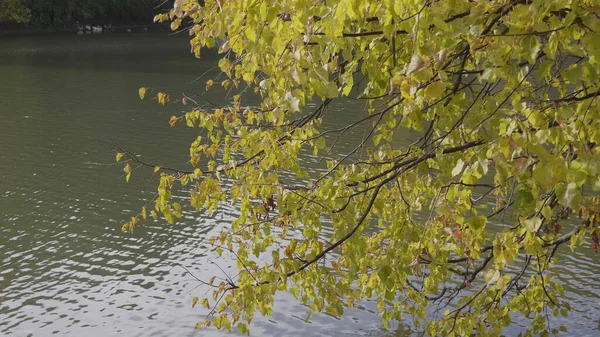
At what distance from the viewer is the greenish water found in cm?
971

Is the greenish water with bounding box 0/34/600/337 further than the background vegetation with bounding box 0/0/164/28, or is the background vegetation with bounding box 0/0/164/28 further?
the background vegetation with bounding box 0/0/164/28

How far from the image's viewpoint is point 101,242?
12.7 m

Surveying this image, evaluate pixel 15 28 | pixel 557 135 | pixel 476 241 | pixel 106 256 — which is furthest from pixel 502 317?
pixel 15 28

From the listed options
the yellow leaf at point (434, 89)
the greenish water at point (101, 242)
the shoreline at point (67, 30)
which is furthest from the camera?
the shoreline at point (67, 30)

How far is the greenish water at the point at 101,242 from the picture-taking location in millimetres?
9711

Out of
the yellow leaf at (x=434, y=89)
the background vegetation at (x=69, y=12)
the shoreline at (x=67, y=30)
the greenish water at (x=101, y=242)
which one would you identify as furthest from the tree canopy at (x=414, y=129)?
the shoreline at (x=67, y=30)

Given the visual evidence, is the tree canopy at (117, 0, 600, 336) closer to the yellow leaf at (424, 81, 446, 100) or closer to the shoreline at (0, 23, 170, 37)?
the yellow leaf at (424, 81, 446, 100)

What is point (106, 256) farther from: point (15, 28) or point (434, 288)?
point (15, 28)

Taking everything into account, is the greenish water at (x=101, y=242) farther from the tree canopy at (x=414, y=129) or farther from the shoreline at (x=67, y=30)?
the shoreline at (x=67, y=30)

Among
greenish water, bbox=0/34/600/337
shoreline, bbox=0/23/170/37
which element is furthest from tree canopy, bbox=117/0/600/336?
shoreline, bbox=0/23/170/37

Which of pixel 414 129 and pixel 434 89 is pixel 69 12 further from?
pixel 434 89

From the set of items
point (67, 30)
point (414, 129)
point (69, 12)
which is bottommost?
point (414, 129)

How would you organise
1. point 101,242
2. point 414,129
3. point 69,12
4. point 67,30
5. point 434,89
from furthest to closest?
1. point 69,12
2. point 67,30
3. point 101,242
4. point 414,129
5. point 434,89

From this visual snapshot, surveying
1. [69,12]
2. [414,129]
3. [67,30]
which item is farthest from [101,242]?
[69,12]
